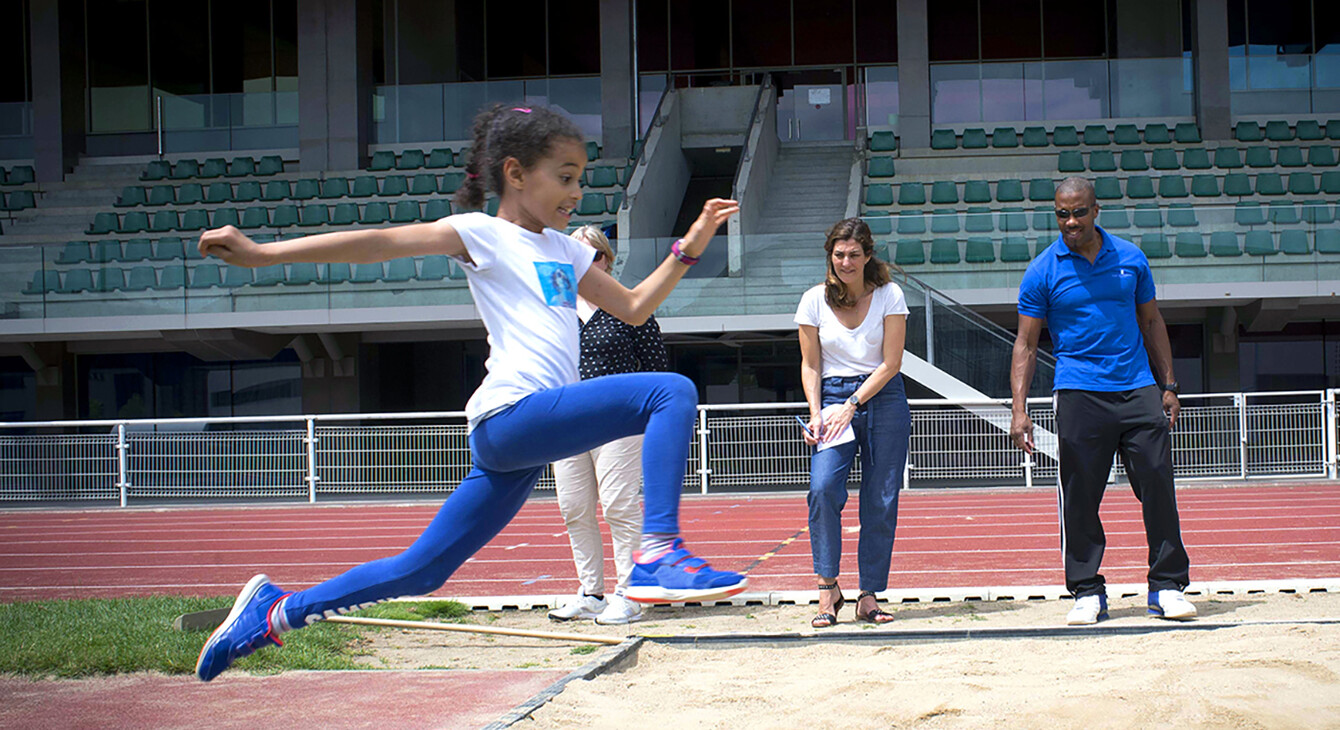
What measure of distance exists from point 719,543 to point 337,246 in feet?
21.5

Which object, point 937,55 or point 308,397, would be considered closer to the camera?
point 308,397

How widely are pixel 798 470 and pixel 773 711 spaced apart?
10.3 meters

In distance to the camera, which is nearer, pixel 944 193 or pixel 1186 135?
pixel 944 193

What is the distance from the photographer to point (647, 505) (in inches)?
114

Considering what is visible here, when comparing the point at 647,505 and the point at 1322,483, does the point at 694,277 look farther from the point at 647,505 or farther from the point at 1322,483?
the point at 647,505

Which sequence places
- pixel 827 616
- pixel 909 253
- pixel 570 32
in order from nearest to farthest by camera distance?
pixel 827 616 → pixel 909 253 → pixel 570 32

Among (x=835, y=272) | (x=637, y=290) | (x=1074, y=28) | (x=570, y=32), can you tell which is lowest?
(x=637, y=290)

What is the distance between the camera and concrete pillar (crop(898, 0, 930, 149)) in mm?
23984

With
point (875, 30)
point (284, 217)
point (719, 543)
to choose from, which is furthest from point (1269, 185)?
point (284, 217)

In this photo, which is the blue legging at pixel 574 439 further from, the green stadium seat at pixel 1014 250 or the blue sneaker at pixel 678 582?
the green stadium seat at pixel 1014 250

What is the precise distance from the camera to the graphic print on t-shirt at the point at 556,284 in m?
2.99

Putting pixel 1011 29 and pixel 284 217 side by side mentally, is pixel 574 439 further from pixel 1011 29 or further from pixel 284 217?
pixel 1011 29

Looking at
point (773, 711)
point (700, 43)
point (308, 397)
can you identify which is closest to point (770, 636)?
point (773, 711)

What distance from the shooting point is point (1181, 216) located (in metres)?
15.9
